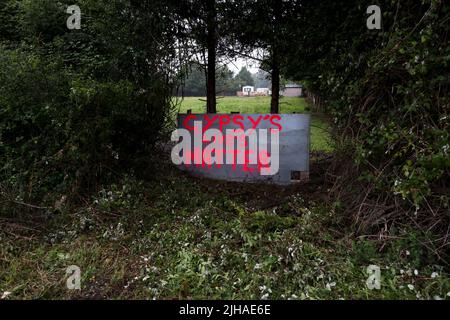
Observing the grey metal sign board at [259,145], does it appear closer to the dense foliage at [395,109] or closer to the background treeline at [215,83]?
the background treeline at [215,83]

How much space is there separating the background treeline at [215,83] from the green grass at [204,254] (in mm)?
427

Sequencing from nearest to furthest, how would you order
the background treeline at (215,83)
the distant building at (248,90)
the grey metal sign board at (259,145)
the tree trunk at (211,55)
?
the background treeline at (215,83) → the grey metal sign board at (259,145) → the tree trunk at (211,55) → the distant building at (248,90)

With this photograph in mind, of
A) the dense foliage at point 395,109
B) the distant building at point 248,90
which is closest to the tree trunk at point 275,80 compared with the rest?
the dense foliage at point 395,109

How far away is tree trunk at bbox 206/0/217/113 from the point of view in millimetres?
5825

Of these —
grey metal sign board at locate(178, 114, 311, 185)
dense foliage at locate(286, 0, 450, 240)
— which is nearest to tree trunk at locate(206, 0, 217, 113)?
grey metal sign board at locate(178, 114, 311, 185)

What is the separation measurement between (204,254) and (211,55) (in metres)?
4.21

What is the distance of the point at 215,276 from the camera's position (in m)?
3.04

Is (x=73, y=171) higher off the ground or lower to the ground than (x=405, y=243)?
higher

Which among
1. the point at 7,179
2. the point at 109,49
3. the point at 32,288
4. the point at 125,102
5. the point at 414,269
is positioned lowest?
the point at 32,288

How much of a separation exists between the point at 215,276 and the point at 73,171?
2.77 meters

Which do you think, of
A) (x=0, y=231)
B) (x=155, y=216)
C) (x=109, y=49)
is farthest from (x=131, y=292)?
(x=109, y=49)

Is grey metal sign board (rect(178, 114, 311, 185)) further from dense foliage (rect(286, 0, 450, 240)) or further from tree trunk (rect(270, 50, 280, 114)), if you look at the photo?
tree trunk (rect(270, 50, 280, 114))

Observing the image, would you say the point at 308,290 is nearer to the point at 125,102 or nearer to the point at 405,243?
the point at 405,243

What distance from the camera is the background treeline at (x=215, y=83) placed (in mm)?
3279
